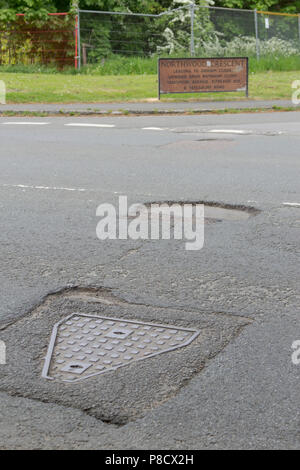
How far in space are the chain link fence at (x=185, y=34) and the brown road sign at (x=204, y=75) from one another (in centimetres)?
738

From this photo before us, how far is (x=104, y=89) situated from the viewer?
20.5 m

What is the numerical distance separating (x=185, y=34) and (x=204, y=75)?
9.35 meters

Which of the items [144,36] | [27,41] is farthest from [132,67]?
[27,41]

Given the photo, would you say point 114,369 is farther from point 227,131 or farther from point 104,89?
point 104,89

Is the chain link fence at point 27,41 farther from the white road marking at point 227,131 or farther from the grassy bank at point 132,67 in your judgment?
the white road marking at point 227,131

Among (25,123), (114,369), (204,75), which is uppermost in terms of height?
(204,75)

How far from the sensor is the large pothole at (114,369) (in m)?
3.71

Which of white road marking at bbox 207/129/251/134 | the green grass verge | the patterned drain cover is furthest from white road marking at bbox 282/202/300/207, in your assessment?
the green grass verge

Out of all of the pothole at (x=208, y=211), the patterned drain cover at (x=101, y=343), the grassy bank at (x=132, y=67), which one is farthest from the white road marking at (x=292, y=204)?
the grassy bank at (x=132, y=67)

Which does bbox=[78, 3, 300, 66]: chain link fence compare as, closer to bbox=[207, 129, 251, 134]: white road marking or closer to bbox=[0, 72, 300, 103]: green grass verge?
bbox=[0, 72, 300, 103]: green grass verge

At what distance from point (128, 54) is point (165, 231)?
22.1 meters
